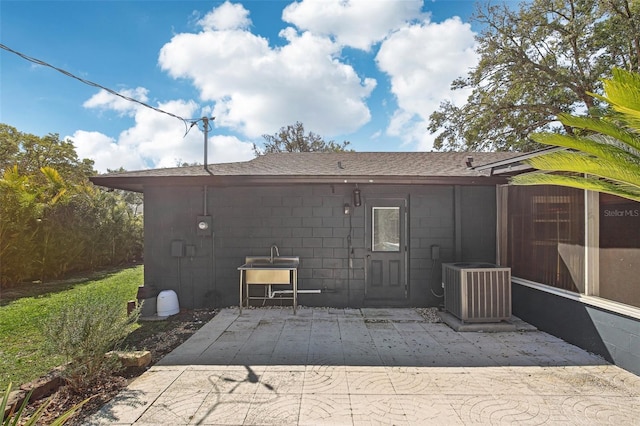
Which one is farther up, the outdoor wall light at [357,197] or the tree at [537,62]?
the tree at [537,62]

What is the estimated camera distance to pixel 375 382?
2908mm

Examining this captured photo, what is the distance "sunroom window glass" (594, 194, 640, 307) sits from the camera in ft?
10.5

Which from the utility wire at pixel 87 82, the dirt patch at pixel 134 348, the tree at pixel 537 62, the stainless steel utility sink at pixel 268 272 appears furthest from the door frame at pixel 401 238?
the tree at pixel 537 62

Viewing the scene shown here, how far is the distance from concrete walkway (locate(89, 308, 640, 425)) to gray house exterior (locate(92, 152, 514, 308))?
49.0 inches

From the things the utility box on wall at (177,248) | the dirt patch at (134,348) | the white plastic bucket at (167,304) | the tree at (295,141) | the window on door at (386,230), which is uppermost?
the tree at (295,141)

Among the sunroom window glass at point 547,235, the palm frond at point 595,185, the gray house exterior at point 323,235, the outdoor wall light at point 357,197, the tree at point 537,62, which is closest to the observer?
the palm frond at point 595,185

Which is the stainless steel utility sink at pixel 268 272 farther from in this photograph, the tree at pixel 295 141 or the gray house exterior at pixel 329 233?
the tree at pixel 295 141

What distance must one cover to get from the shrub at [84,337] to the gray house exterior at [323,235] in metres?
2.61

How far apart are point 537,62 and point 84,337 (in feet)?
51.4

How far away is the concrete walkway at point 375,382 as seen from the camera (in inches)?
94.3

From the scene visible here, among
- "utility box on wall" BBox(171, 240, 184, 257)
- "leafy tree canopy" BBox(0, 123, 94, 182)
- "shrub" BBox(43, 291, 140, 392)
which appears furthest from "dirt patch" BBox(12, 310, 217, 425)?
"leafy tree canopy" BBox(0, 123, 94, 182)

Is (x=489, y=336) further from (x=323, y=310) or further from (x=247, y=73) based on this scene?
(x=247, y=73)

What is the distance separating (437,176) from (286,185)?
8.65 feet

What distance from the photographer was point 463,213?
546 centimetres
